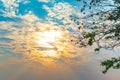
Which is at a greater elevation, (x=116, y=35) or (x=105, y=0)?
(x=105, y=0)

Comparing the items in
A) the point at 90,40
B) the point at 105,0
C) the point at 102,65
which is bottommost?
the point at 102,65

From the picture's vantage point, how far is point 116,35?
23.7m

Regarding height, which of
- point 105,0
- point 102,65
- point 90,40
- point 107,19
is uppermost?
point 105,0

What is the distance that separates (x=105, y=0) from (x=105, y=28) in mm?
2527

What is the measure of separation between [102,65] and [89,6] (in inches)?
229

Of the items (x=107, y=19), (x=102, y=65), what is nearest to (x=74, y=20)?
(x=107, y=19)

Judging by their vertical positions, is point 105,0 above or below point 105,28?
above

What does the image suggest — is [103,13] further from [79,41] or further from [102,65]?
[102,65]

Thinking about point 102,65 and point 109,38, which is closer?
point 102,65

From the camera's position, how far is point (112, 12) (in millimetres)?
24453

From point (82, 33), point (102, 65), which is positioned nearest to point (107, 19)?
point (82, 33)

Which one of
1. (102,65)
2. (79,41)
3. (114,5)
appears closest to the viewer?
(102,65)

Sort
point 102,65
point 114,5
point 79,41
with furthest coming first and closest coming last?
1. point 79,41
2. point 114,5
3. point 102,65

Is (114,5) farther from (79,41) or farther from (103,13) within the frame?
(79,41)
